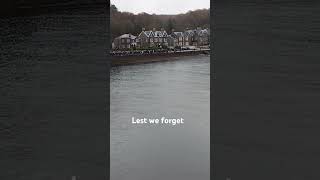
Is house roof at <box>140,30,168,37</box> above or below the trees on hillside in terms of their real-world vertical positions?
below

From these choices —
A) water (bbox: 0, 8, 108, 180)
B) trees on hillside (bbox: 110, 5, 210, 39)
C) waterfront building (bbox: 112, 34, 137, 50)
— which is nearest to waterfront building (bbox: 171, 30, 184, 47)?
trees on hillside (bbox: 110, 5, 210, 39)

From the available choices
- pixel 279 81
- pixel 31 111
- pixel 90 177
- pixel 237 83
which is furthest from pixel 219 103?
pixel 31 111

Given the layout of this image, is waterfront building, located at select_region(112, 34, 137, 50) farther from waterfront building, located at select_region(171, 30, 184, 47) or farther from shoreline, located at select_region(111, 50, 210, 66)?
waterfront building, located at select_region(171, 30, 184, 47)

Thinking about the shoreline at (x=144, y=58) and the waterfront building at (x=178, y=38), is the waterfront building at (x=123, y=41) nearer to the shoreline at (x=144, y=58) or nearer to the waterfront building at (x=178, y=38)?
the shoreline at (x=144, y=58)

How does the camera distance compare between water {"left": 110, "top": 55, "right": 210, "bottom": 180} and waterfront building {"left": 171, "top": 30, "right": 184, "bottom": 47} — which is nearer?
water {"left": 110, "top": 55, "right": 210, "bottom": 180}

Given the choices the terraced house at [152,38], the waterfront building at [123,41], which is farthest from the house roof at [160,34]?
the waterfront building at [123,41]

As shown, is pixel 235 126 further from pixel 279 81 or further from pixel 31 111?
A: pixel 31 111
